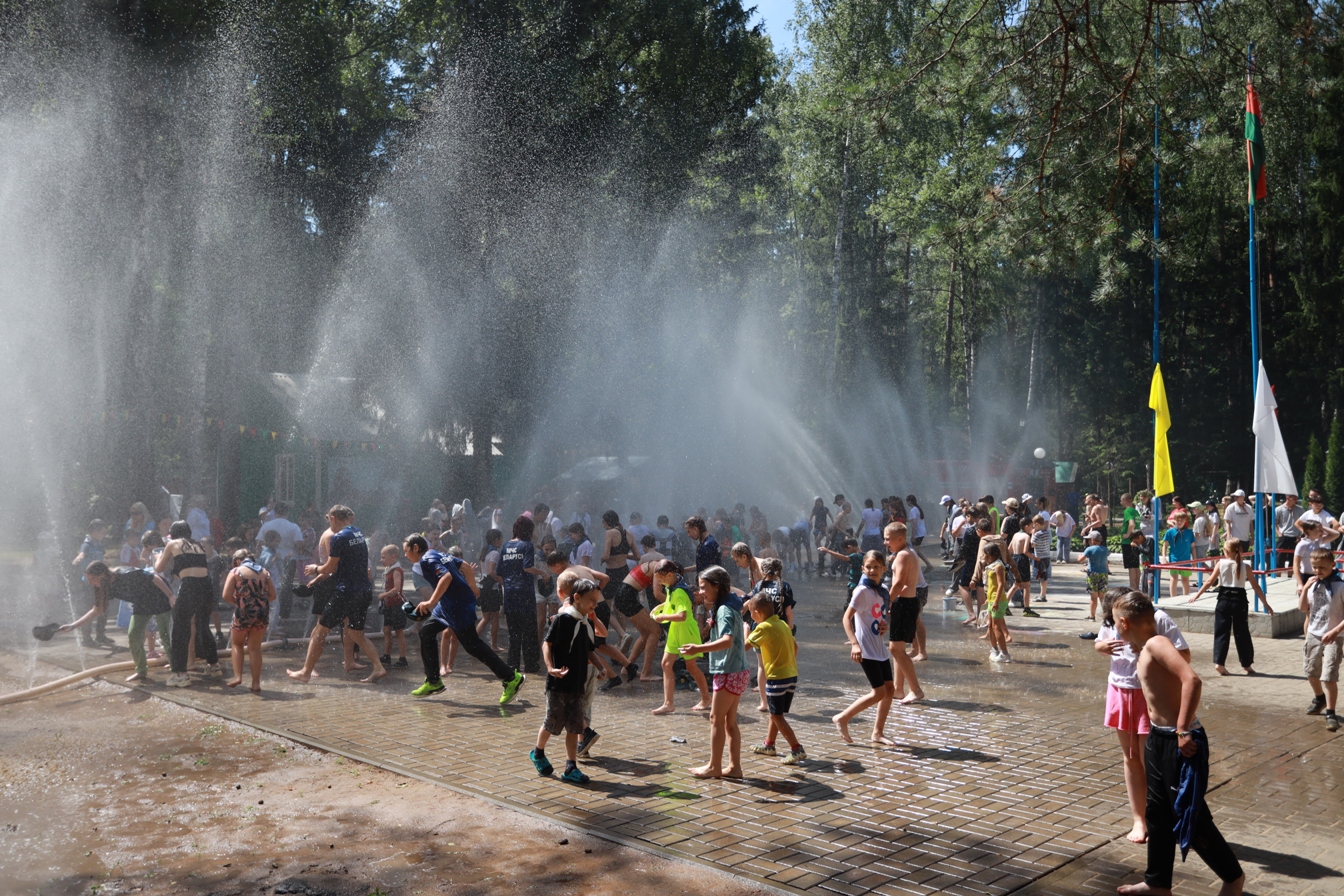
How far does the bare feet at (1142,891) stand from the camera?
4797mm

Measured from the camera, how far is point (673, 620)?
845cm

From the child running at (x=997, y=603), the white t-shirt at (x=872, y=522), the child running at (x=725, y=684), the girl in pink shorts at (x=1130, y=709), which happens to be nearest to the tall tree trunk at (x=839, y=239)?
the white t-shirt at (x=872, y=522)

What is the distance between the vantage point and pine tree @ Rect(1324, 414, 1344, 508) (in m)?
30.9

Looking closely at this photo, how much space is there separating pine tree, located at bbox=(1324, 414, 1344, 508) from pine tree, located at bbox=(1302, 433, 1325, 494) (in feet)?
1.21

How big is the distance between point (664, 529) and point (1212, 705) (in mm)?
10652

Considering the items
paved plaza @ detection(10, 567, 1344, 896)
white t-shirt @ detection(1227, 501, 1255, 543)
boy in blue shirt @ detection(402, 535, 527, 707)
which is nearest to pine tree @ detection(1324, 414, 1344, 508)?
white t-shirt @ detection(1227, 501, 1255, 543)

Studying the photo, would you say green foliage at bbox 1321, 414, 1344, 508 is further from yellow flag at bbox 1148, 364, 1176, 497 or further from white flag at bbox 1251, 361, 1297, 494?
white flag at bbox 1251, 361, 1297, 494

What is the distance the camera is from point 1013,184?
834cm

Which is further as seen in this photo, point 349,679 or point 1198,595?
point 1198,595

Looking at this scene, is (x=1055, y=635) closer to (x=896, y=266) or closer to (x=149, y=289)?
(x=149, y=289)

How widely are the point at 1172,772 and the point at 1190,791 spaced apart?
11 centimetres

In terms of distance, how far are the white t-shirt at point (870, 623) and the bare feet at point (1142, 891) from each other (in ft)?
9.78

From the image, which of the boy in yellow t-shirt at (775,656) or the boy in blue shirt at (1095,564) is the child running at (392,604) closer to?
the boy in yellow t-shirt at (775,656)

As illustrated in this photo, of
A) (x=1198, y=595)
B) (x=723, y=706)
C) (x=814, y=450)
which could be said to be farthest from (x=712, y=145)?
(x=723, y=706)
